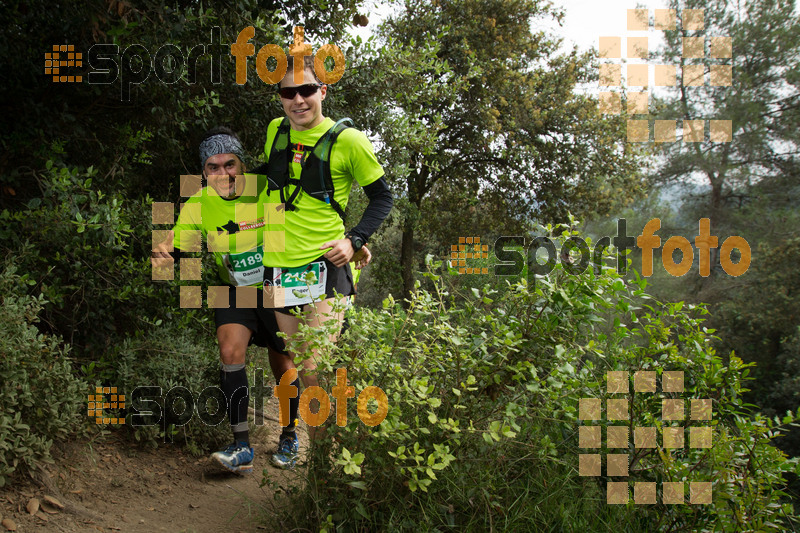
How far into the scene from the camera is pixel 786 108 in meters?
16.6

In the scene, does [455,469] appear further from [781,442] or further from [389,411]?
[781,442]

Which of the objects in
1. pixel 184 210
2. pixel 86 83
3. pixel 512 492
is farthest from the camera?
pixel 86 83

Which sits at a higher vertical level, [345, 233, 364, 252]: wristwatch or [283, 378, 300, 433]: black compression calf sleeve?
[345, 233, 364, 252]: wristwatch

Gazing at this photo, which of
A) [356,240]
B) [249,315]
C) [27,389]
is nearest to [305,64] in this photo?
[356,240]

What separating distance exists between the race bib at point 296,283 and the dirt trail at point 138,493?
91cm

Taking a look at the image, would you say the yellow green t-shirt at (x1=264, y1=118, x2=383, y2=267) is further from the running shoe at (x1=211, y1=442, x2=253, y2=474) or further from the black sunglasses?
the running shoe at (x1=211, y1=442, x2=253, y2=474)

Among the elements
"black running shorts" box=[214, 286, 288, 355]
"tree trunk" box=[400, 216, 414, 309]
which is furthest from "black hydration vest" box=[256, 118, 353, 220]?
"tree trunk" box=[400, 216, 414, 309]

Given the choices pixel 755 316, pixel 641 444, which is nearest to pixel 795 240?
pixel 755 316

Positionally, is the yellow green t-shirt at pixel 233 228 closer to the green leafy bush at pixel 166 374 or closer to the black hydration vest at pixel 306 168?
the black hydration vest at pixel 306 168

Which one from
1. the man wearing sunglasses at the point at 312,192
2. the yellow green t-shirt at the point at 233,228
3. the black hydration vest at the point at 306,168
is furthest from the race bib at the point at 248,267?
the black hydration vest at the point at 306,168

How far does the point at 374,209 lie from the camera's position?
3154 mm

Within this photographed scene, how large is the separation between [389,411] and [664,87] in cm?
1875

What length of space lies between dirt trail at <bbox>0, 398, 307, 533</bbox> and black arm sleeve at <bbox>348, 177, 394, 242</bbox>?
127 cm

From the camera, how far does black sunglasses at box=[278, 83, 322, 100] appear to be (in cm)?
309
